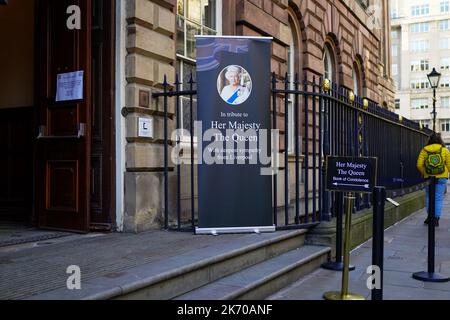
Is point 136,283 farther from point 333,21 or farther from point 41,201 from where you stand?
point 333,21

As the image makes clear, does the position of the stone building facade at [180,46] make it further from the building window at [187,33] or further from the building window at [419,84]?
the building window at [419,84]

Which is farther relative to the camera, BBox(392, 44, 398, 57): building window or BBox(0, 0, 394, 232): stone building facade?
BBox(392, 44, 398, 57): building window

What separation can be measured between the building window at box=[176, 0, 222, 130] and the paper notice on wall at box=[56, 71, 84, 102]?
5.71ft

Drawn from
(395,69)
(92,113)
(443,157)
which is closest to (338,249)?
(92,113)

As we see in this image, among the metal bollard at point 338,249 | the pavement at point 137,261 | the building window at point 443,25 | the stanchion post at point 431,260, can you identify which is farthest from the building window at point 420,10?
the metal bollard at point 338,249

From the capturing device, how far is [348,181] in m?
4.90

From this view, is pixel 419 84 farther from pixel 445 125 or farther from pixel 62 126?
pixel 62 126

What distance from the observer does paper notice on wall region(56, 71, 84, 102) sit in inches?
252

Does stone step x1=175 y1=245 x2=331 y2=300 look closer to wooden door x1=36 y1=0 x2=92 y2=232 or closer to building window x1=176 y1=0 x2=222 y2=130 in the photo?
wooden door x1=36 y1=0 x2=92 y2=232

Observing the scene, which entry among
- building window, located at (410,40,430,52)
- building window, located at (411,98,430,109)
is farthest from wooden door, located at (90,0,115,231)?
building window, located at (410,40,430,52)

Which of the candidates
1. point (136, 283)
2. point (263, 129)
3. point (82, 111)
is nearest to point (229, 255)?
point (136, 283)

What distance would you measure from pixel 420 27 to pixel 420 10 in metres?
2.49

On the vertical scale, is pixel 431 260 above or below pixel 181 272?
below

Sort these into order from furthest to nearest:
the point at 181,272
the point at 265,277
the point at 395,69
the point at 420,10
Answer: the point at 395,69 → the point at 420,10 → the point at 265,277 → the point at 181,272
